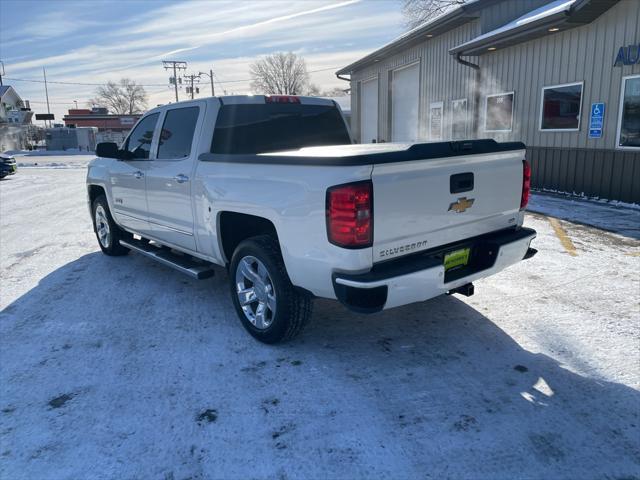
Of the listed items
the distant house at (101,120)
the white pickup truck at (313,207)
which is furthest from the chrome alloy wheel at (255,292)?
the distant house at (101,120)

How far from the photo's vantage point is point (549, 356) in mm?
3578

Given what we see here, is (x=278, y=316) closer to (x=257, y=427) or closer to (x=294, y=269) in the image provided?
(x=294, y=269)

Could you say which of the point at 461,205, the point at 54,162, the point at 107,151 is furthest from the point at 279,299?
the point at 54,162

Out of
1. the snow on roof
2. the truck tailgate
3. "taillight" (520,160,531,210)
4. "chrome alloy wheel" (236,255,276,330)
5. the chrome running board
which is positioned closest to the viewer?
the truck tailgate

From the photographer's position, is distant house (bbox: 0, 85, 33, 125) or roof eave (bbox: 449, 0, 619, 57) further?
distant house (bbox: 0, 85, 33, 125)

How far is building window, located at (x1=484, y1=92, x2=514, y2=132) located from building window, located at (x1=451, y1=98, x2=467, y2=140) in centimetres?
115

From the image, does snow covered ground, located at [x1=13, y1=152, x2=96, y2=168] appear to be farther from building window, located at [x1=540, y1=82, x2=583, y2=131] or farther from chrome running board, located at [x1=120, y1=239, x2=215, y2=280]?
chrome running board, located at [x1=120, y1=239, x2=215, y2=280]

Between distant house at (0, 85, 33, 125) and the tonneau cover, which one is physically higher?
distant house at (0, 85, 33, 125)

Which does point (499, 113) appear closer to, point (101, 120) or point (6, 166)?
point (6, 166)

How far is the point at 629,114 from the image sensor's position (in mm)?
9625

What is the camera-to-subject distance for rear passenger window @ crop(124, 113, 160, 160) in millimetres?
5453

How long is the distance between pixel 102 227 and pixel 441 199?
538cm

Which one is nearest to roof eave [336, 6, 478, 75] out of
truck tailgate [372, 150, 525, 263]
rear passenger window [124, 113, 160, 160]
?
rear passenger window [124, 113, 160, 160]

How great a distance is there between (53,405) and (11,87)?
77463 mm
